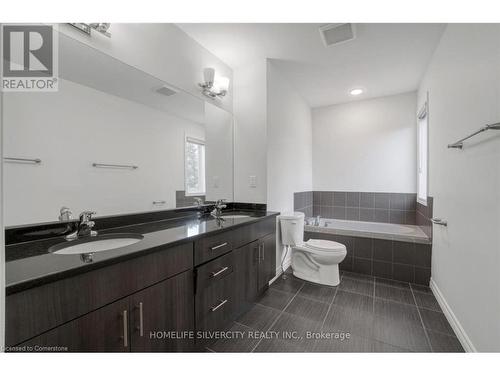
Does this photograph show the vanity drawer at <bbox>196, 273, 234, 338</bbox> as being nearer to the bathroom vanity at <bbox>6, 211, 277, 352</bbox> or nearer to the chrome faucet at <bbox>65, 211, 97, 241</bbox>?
the bathroom vanity at <bbox>6, 211, 277, 352</bbox>

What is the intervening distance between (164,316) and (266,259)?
1166 millimetres

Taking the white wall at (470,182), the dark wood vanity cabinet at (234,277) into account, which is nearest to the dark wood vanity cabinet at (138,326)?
the dark wood vanity cabinet at (234,277)

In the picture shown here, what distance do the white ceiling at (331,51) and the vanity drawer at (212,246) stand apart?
68.6 inches

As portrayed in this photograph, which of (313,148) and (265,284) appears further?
(313,148)

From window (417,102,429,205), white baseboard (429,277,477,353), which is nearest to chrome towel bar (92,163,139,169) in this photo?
white baseboard (429,277,477,353)

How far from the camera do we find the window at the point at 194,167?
75.2 inches

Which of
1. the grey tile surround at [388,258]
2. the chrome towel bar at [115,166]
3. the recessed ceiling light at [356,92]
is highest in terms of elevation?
the recessed ceiling light at [356,92]

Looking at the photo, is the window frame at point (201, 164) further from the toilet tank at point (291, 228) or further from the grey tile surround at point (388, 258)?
the grey tile surround at point (388, 258)

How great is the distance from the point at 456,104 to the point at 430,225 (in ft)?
4.30

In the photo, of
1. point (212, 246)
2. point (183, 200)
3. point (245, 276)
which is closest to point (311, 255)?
point (245, 276)

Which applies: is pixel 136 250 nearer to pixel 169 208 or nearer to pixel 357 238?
pixel 169 208

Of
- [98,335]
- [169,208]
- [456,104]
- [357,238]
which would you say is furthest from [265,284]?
[456,104]

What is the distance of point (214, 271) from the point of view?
1.38 meters
